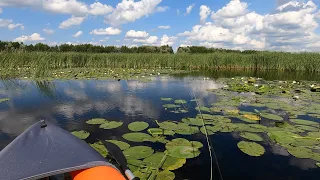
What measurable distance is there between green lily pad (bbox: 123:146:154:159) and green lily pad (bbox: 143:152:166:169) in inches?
3.1

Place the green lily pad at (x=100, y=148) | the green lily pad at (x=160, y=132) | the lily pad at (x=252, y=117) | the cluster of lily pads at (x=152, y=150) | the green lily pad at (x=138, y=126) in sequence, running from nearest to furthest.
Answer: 1. the cluster of lily pads at (x=152, y=150)
2. the green lily pad at (x=100, y=148)
3. the green lily pad at (x=160, y=132)
4. the green lily pad at (x=138, y=126)
5. the lily pad at (x=252, y=117)

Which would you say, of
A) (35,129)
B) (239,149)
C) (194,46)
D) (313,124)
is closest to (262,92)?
(313,124)

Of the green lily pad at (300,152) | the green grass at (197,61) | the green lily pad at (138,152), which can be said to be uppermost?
the green grass at (197,61)

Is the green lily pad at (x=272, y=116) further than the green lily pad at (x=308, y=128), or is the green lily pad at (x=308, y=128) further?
the green lily pad at (x=272, y=116)

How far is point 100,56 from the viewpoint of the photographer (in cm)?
2034

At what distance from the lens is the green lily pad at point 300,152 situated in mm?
3720

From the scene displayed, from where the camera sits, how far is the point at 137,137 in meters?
4.28

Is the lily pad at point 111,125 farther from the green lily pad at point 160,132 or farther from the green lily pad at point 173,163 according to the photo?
the green lily pad at point 173,163

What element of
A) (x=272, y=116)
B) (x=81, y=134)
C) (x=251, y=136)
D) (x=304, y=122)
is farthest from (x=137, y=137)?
(x=304, y=122)

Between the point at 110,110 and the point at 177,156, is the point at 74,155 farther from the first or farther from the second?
the point at 110,110

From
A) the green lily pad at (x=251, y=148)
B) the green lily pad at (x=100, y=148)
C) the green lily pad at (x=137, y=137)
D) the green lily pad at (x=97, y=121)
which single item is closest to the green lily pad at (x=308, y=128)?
the green lily pad at (x=251, y=148)

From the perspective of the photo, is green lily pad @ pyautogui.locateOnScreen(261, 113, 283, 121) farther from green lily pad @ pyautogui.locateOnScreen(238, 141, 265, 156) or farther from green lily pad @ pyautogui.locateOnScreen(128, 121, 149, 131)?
green lily pad @ pyautogui.locateOnScreen(128, 121, 149, 131)

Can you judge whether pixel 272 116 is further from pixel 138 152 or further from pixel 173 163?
pixel 138 152

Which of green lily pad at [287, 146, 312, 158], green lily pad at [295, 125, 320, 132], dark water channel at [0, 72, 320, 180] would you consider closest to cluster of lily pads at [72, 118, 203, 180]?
dark water channel at [0, 72, 320, 180]
